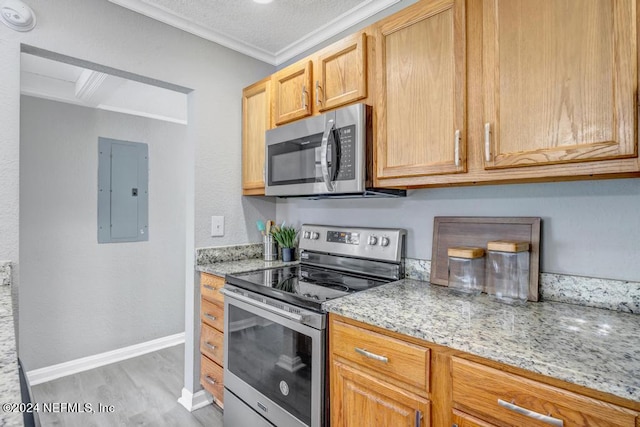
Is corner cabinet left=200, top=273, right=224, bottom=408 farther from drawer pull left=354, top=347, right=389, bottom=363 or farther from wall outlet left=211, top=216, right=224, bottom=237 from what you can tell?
drawer pull left=354, top=347, right=389, bottom=363

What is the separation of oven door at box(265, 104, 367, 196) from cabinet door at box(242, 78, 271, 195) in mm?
166

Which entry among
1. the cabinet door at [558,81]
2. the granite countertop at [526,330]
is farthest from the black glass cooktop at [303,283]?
the cabinet door at [558,81]

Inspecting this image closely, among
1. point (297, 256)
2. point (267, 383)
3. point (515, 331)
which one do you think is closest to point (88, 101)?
point (297, 256)

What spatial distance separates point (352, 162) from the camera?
1.59 meters

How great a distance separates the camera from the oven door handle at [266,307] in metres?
1.39

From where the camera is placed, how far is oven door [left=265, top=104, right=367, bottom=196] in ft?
5.18

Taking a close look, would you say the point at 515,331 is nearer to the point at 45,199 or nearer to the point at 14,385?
the point at 14,385

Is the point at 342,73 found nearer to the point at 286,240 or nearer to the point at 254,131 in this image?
the point at 254,131

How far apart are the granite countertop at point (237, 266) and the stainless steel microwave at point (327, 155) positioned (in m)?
0.48

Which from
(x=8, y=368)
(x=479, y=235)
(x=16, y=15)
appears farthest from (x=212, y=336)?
(x=16, y=15)

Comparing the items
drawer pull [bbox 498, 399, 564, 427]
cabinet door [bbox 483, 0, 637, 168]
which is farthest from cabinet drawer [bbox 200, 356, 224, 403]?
cabinet door [bbox 483, 0, 637, 168]

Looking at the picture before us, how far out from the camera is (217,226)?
2.30m

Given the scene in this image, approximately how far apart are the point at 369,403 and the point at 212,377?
1.26m

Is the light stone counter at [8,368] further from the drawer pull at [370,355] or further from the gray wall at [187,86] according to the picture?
the drawer pull at [370,355]
